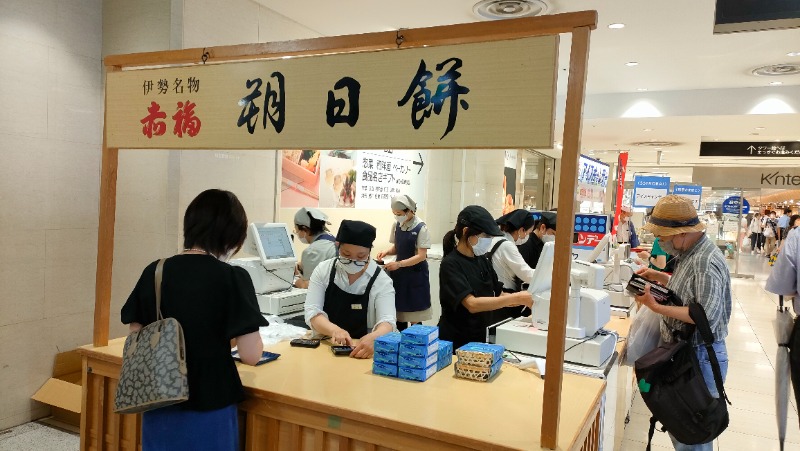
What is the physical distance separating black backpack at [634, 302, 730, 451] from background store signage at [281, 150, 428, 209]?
3385 mm

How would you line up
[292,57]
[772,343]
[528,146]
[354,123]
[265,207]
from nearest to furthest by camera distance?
[528,146] < [354,123] < [292,57] < [265,207] < [772,343]

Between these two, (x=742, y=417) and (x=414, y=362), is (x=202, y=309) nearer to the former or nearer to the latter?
(x=414, y=362)

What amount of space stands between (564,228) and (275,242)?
7.29 feet

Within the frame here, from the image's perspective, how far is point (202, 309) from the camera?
182 cm

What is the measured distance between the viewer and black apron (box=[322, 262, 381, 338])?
108 inches

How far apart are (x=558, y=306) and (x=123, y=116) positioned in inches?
81.0

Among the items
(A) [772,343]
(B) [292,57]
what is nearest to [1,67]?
(B) [292,57]

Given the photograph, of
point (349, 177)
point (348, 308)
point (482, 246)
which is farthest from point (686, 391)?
point (349, 177)

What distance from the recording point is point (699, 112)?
7504 mm

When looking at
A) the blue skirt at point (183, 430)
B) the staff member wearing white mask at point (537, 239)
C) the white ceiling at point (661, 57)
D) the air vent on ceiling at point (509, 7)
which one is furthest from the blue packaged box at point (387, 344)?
the white ceiling at point (661, 57)

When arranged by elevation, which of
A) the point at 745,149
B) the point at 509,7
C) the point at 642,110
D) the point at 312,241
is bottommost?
the point at 312,241

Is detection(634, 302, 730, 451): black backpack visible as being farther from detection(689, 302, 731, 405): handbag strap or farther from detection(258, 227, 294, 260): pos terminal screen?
detection(258, 227, 294, 260): pos terminal screen

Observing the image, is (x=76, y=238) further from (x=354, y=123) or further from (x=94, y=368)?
(x=354, y=123)

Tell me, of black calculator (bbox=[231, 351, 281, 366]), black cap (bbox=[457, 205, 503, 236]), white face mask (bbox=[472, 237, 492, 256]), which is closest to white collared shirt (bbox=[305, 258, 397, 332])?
black calculator (bbox=[231, 351, 281, 366])
